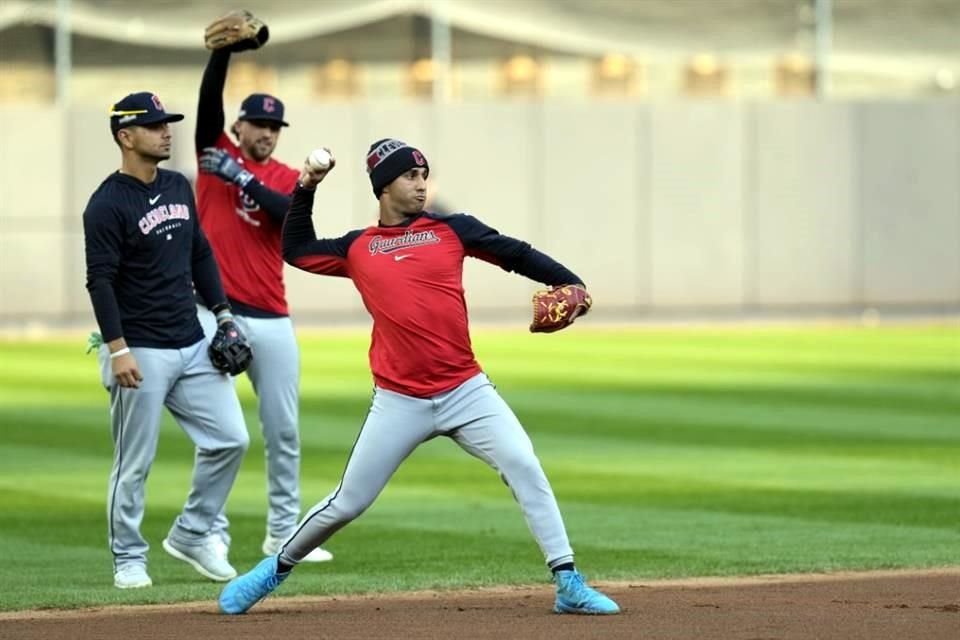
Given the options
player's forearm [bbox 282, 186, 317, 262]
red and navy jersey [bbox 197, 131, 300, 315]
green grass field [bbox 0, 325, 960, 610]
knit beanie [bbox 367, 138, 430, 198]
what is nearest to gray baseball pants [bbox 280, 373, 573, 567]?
player's forearm [bbox 282, 186, 317, 262]

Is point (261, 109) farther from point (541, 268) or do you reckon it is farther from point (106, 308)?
point (541, 268)

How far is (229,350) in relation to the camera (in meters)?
9.34

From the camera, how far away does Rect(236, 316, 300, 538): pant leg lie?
10148 millimetres

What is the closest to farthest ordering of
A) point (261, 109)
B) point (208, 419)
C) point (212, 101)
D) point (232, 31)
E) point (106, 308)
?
1. point (106, 308)
2. point (208, 419)
3. point (232, 31)
4. point (212, 101)
5. point (261, 109)

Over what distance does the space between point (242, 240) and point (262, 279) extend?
234mm

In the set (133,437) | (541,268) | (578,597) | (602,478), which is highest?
(541,268)

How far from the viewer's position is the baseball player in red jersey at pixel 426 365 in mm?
7977

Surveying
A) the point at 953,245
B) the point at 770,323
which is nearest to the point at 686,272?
the point at 770,323

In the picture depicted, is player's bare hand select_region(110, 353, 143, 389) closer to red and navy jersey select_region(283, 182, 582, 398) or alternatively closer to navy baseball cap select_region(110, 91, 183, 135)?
navy baseball cap select_region(110, 91, 183, 135)

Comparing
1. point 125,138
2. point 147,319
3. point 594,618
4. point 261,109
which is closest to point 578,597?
point 594,618

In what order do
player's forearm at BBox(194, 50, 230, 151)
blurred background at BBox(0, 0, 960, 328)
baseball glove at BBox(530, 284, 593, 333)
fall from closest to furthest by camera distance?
baseball glove at BBox(530, 284, 593, 333) → player's forearm at BBox(194, 50, 230, 151) → blurred background at BBox(0, 0, 960, 328)

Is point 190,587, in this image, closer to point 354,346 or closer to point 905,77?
point 354,346

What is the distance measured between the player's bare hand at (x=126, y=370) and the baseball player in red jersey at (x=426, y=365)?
4.47 feet

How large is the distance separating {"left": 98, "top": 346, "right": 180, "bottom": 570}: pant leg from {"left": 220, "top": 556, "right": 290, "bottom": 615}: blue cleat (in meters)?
1.09
